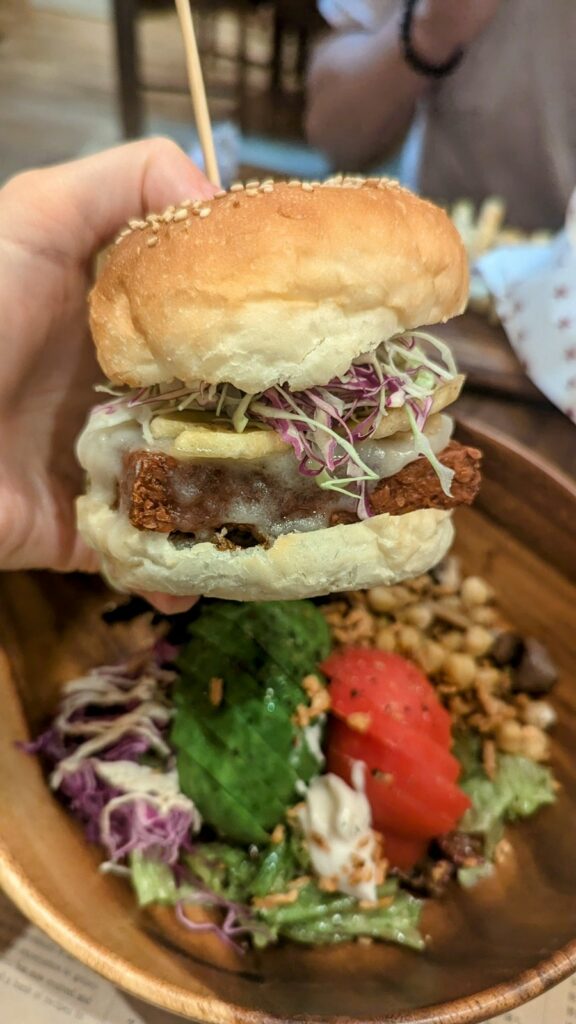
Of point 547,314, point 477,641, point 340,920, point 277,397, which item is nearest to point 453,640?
point 477,641

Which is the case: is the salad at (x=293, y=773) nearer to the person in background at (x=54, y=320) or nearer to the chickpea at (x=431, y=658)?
the chickpea at (x=431, y=658)

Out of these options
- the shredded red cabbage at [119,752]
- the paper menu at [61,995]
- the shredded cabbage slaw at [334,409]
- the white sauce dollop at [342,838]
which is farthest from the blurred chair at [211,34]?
the paper menu at [61,995]

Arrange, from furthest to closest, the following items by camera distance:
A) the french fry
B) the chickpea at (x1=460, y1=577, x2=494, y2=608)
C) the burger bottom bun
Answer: the french fry
the chickpea at (x1=460, y1=577, x2=494, y2=608)
the burger bottom bun

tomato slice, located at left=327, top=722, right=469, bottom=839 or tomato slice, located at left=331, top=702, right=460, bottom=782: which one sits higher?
tomato slice, located at left=331, top=702, right=460, bottom=782

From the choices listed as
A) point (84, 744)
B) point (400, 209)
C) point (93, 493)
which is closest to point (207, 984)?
point (84, 744)

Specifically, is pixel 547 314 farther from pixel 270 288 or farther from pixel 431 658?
pixel 270 288

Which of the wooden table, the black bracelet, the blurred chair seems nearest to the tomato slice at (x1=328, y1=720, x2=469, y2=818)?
the wooden table

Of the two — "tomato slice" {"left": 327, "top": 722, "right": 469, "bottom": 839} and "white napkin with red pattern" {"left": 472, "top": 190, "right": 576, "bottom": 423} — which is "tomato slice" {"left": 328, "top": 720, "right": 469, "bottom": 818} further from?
"white napkin with red pattern" {"left": 472, "top": 190, "right": 576, "bottom": 423}
